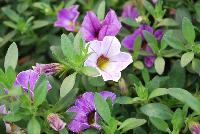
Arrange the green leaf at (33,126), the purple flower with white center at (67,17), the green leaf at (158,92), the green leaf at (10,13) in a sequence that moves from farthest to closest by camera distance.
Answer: the green leaf at (10,13)
the purple flower with white center at (67,17)
the green leaf at (158,92)
the green leaf at (33,126)

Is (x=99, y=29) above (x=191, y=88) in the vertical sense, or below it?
above

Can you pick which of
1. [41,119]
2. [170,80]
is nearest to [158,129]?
[170,80]

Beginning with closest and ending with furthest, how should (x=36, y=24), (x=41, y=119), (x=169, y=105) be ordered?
(x=41, y=119)
(x=169, y=105)
(x=36, y=24)

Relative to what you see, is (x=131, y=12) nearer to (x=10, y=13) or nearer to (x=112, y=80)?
(x=112, y=80)

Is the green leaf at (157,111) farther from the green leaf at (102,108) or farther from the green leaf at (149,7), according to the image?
the green leaf at (149,7)

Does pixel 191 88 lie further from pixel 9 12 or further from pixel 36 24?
pixel 9 12

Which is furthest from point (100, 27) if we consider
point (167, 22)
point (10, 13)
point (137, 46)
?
point (10, 13)

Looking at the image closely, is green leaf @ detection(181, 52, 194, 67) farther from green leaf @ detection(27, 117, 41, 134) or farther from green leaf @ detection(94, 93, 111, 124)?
green leaf @ detection(27, 117, 41, 134)

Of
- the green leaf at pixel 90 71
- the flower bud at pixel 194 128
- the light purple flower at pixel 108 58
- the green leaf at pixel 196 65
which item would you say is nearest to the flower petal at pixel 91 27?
the light purple flower at pixel 108 58
